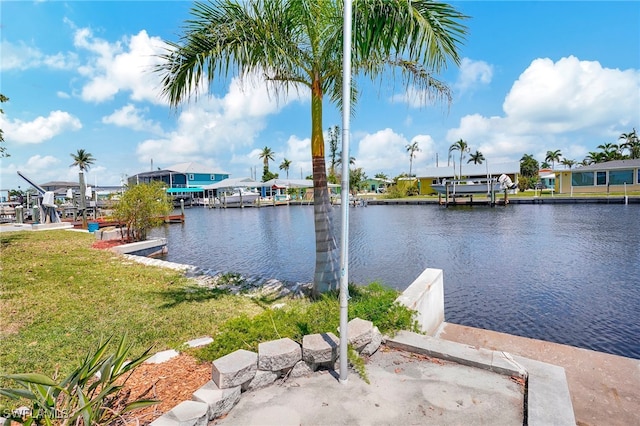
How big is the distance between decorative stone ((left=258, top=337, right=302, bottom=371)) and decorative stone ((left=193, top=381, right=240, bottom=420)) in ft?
1.05

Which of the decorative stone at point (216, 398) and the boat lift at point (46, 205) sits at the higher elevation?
the boat lift at point (46, 205)

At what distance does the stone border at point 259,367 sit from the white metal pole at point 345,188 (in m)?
0.29

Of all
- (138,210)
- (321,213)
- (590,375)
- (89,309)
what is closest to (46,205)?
(138,210)

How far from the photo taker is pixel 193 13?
5.14m

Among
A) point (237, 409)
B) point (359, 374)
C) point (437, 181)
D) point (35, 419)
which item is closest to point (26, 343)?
point (35, 419)

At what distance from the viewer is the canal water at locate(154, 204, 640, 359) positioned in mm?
6309

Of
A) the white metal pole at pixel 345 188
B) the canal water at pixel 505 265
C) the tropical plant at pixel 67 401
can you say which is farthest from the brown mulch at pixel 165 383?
the canal water at pixel 505 265

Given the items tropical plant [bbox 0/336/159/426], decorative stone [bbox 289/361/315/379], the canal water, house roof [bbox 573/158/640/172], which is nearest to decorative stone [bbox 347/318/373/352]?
decorative stone [bbox 289/361/315/379]

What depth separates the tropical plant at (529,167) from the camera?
232ft

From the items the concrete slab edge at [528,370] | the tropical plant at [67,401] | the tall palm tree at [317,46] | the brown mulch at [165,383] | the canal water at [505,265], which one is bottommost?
the canal water at [505,265]

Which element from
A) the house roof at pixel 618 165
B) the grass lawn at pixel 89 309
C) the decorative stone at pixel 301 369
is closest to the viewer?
the decorative stone at pixel 301 369

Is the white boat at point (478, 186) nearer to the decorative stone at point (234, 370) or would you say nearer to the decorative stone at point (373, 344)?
the decorative stone at point (373, 344)

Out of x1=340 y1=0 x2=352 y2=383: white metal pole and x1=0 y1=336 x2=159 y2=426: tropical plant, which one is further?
x1=340 y1=0 x2=352 y2=383: white metal pole

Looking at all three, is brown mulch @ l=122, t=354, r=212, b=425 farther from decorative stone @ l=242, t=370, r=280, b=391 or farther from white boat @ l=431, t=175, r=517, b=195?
white boat @ l=431, t=175, r=517, b=195
